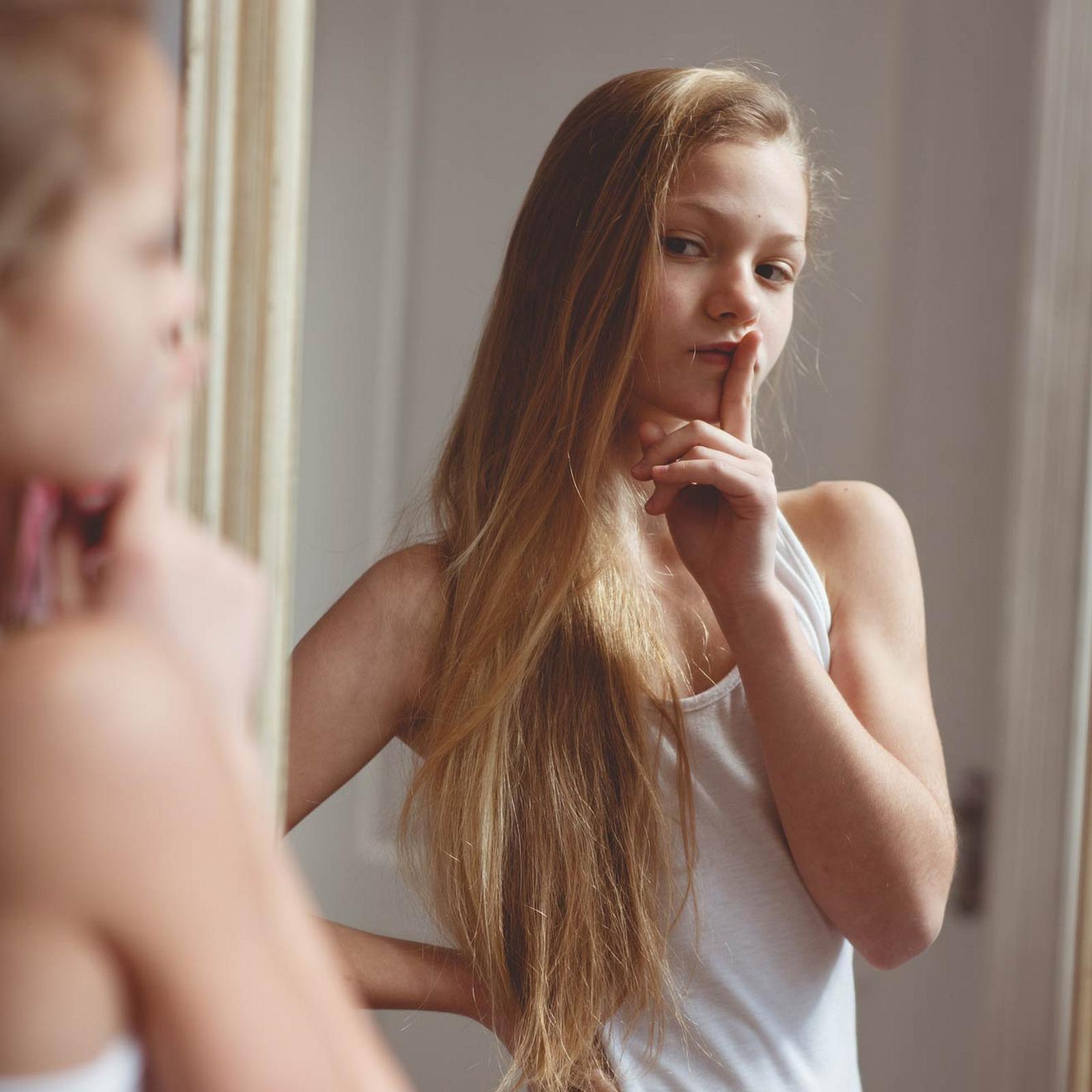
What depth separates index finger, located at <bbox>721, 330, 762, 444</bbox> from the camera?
537 millimetres

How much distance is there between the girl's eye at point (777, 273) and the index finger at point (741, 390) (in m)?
0.04

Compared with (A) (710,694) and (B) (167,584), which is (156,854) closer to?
(B) (167,584)

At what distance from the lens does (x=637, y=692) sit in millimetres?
558

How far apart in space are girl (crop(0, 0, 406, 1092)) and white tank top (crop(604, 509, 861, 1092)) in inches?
14.0

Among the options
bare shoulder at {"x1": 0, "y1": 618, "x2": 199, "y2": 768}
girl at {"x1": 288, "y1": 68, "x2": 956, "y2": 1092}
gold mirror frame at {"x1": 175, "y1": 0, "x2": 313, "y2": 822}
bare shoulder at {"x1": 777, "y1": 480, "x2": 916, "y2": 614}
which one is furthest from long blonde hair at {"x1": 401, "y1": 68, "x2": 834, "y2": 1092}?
bare shoulder at {"x1": 0, "y1": 618, "x2": 199, "y2": 768}

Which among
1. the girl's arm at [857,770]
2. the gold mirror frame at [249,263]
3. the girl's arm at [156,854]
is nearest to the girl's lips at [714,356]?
the girl's arm at [857,770]

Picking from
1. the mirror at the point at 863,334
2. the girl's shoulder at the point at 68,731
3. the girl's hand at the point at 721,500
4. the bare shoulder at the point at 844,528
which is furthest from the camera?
the mirror at the point at 863,334

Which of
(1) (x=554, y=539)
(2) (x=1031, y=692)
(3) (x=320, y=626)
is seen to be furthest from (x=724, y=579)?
(2) (x=1031, y=692)

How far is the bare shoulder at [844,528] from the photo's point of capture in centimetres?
65

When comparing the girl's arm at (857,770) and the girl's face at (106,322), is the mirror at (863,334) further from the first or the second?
the girl's face at (106,322)

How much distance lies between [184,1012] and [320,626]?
1.26ft

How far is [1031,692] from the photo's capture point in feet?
2.92

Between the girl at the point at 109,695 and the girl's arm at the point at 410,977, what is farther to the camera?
the girl's arm at the point at 410,977

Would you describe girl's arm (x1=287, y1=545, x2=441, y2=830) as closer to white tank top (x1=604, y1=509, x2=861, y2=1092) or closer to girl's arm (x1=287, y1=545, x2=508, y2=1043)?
girl's arm (x1=287, y1=545, x2=508, y2=1043)
